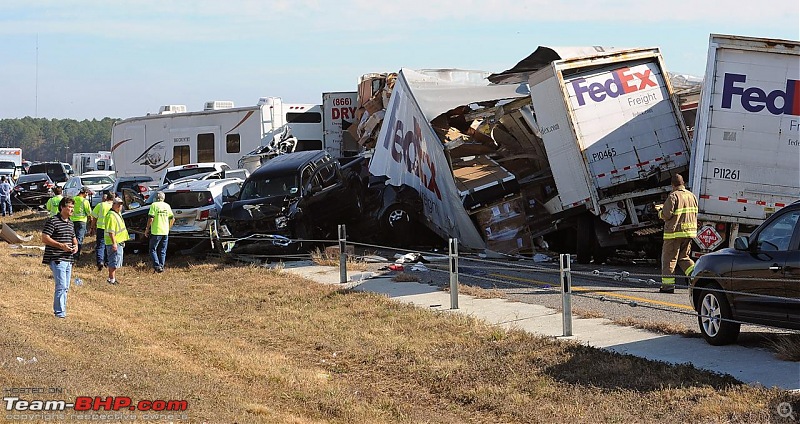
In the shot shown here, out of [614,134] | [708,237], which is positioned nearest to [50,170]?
[614,134]

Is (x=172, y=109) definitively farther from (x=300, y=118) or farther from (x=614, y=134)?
(x=614, y=134)

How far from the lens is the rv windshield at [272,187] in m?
20.0

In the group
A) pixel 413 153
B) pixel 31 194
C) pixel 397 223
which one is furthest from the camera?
pixel 31 194

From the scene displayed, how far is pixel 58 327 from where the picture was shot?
11.7 m

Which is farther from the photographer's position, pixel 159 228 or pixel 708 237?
pixel 159 228

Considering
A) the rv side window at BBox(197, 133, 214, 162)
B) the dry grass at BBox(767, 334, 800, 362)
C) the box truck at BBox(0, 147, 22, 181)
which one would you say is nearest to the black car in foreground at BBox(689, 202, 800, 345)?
the dry grass at BBox(767, 334, 800, 362)

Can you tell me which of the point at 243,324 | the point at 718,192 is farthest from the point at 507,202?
the point at 243,324

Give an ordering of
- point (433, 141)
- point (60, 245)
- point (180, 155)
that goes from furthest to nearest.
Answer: point (180, 155) → point (433, 141) → point (60, 245)

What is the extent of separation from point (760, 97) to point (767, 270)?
6888 millimetres

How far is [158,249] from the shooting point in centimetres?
1914

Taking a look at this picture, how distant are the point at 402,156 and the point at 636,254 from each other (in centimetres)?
516

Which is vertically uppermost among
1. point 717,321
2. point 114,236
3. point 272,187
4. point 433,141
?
point 433,141

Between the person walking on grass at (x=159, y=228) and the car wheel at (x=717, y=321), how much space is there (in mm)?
11396

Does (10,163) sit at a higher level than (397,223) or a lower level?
higher
